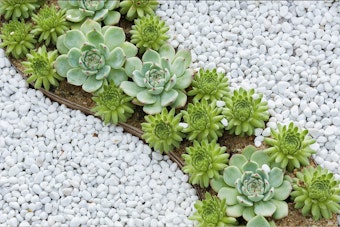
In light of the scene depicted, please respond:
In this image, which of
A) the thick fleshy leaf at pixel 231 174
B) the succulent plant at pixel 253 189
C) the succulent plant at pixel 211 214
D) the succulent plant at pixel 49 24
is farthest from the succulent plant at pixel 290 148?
the succulent plant at pixel 49 24

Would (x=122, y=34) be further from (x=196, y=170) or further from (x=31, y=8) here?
(x=196, y=170)

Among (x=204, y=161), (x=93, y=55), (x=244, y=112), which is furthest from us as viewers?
(x=93, y=55)

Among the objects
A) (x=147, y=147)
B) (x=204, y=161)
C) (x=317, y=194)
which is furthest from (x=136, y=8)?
(x=317, y=194)

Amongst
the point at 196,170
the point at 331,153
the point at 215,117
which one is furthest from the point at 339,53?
the point at 196,170

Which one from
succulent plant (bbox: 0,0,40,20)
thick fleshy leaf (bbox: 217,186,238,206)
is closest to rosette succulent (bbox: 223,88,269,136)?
thick fleshy leaf (bbox: 217,186,238,206)

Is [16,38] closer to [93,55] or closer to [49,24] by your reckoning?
[49,24]

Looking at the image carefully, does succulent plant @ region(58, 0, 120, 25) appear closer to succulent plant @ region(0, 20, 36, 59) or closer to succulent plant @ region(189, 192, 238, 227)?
succulent plant @ region(0, 20, 36, 59)
